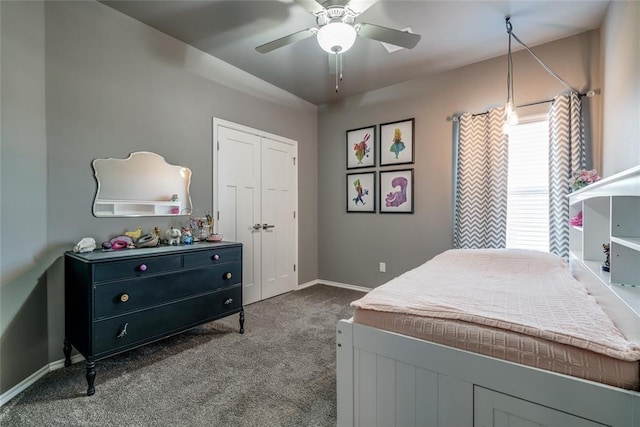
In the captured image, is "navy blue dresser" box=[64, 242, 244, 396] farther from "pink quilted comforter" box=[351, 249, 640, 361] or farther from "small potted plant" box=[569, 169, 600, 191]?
"small potted plant" box=[569, 169, 600, 191]

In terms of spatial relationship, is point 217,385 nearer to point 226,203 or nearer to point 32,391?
point 32,391

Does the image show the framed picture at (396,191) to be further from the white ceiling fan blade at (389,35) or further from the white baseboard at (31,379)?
the white baseboard at (31,379)

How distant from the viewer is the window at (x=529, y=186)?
112 inches

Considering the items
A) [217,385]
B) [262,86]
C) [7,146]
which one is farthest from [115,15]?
[217,385]

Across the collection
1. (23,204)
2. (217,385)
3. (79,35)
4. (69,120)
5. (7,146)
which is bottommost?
(217,385)

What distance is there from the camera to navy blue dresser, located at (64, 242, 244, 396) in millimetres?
1812

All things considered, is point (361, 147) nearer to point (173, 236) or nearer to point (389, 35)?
point (389, 35)

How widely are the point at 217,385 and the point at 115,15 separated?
9.48 ft

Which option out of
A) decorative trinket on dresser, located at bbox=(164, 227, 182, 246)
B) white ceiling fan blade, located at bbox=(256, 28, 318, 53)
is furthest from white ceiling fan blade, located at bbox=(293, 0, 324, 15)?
decorative trinket on dresser, located at bbox=(164, 227, 182, 246)

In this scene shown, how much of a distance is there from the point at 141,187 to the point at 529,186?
3.65 m

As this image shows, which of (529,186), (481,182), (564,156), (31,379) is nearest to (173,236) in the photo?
(31,379)

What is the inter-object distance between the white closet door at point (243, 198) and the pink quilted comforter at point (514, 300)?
6.95 ft

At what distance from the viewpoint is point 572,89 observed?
8.72ft

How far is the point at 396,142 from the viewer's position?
3699 millimetres
